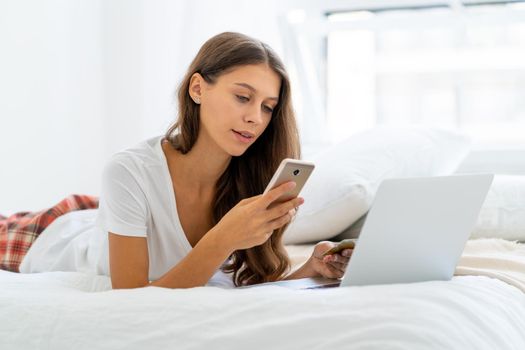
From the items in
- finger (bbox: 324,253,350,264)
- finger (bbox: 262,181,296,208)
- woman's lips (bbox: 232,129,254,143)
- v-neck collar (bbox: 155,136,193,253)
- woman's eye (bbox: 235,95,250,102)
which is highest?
woman's eye (bbox: 235,95,250,102)

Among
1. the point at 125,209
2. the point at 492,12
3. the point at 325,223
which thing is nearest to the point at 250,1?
the point at 492,12

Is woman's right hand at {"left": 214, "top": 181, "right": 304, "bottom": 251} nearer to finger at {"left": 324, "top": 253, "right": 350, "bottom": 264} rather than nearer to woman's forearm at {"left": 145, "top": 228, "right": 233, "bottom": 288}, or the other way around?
woman's forearm at {"left": 145, "top": 228, "right": 233, "bottom": 288}

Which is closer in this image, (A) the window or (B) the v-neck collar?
(B) the v-neck collar

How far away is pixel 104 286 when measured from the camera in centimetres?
156

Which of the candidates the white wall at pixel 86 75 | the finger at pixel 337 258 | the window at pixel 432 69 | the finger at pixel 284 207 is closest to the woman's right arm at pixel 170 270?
the finger at pixel 284 207

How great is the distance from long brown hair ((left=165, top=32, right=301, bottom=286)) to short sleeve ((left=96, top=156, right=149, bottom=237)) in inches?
7.7

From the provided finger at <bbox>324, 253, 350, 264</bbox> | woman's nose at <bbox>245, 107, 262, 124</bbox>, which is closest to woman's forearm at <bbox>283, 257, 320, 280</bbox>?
finger at <bbox>324, 253, 350, 264</bbox>

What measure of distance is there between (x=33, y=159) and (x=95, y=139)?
1.41ft

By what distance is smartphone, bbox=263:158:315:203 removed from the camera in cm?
118

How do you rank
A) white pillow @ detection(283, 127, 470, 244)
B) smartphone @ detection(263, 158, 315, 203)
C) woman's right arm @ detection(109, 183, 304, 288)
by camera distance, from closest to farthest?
1. smartphone @ detection(263, 158, 315, 203)
2. woman's right arm @ detection(109, 183, 304, 288)
3. white pillow @ detection(283, 127, 470, 244)

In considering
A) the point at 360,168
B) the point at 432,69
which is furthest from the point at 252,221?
the point at 432,69

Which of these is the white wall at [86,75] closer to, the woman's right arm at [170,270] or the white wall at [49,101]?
the white wall at [49,101]

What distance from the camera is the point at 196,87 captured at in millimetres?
1643

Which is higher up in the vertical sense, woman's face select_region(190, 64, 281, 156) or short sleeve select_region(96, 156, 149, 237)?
woman's face select_region(190, 64, 281, 156)
